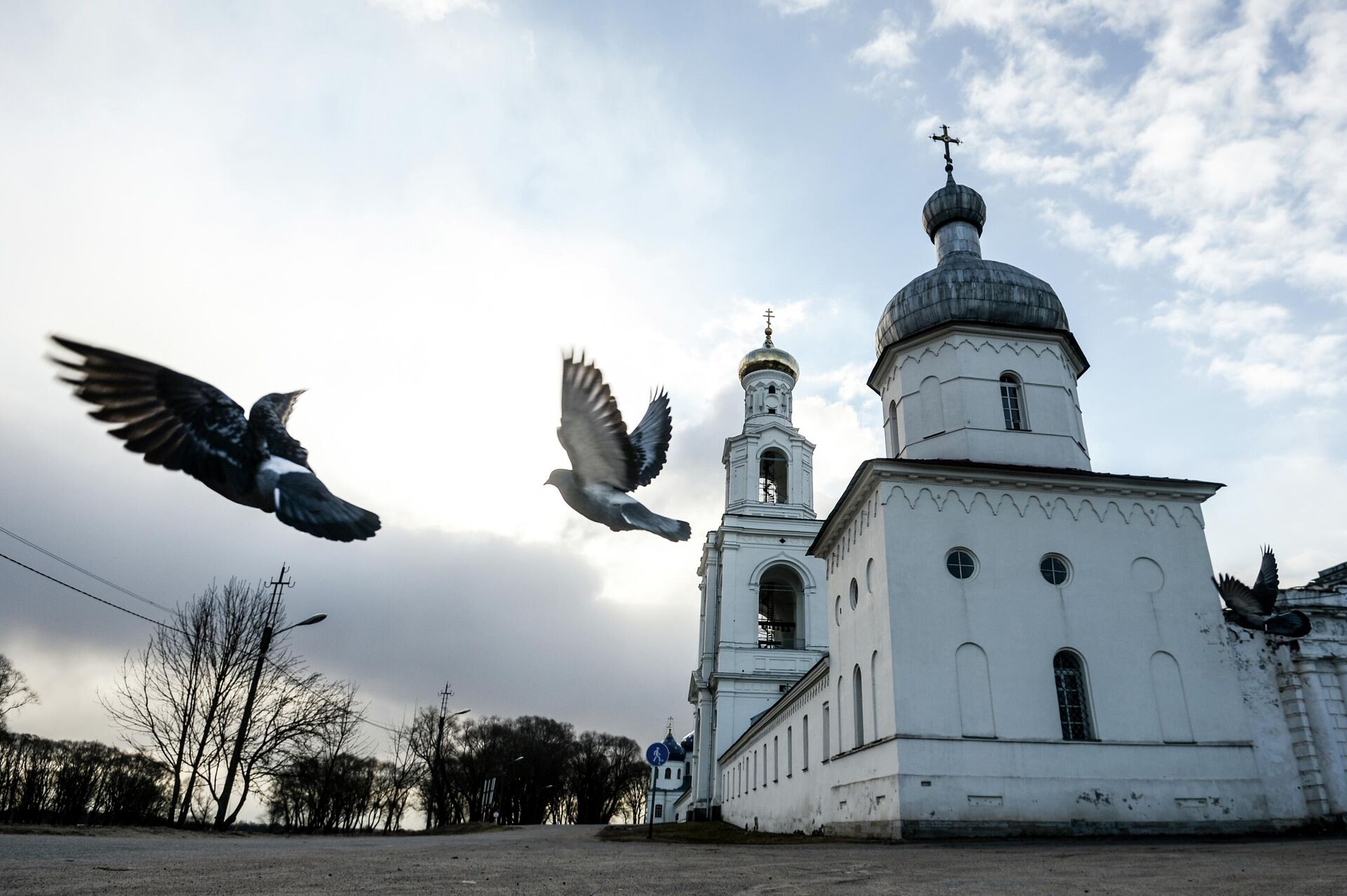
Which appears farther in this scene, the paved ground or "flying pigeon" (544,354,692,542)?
the paved ground

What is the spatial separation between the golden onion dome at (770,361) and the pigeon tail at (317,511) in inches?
Answer: 1735

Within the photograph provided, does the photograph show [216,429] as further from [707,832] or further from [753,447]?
[753,447]

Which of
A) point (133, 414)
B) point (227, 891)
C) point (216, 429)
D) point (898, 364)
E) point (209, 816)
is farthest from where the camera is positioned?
point (209, 816)

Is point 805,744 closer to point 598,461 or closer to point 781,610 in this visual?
point 781,610

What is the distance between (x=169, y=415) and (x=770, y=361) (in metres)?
44.5

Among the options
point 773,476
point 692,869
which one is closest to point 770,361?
point 773,476

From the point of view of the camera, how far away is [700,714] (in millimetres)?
42500

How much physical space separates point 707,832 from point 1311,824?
48.9ft

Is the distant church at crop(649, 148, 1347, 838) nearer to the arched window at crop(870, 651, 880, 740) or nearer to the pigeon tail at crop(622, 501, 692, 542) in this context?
the arched window at crop(870, 651, 880, 740)

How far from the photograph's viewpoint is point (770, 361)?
46094 mm

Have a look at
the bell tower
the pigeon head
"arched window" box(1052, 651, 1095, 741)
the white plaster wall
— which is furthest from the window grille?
the pigeon head

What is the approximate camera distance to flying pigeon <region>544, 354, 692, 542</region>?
2971 millimetres

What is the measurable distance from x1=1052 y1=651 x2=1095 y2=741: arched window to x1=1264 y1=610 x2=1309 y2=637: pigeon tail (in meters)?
4.59

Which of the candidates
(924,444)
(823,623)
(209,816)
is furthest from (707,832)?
(209,816)
